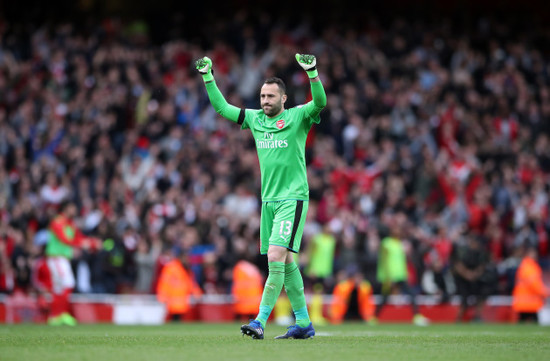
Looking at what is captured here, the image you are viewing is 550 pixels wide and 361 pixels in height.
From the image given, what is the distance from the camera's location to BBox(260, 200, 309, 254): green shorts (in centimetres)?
912

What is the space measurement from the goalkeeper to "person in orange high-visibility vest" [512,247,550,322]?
1110 centimetres

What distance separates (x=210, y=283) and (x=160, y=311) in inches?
49.7

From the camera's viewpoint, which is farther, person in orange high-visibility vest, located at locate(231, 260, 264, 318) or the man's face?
person in orange high-visibility vest, located at locate(231, 260, 264, 318)

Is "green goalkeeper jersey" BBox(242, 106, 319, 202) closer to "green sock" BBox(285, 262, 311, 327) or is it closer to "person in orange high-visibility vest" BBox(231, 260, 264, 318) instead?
"green sock" BBox(285, 262, 311, 327)

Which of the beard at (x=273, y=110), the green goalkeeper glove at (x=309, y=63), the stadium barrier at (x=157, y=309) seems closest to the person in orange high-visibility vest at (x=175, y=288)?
the stadium barrier at (x=157, y=309)

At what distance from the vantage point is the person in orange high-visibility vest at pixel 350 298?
62.3 ft

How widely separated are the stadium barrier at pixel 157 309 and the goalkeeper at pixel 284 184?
381 inches

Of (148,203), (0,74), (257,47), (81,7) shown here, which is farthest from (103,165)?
(81,7)

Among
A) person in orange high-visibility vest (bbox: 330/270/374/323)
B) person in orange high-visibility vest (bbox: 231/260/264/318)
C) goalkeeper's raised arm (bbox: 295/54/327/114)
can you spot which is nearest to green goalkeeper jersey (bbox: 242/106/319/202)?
goalkeeper's raised arm (bbox: 295/54/327/114)

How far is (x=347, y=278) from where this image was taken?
19.5 m

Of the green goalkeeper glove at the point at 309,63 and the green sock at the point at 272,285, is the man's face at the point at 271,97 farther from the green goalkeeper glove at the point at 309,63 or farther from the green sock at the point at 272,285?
the green sock at the point at 272,285

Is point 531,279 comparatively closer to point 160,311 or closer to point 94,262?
point 160,311

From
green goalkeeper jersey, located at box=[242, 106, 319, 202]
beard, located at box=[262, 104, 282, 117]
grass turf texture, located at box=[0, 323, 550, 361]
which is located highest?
beard, located at box=[262, 104, 282, 117]

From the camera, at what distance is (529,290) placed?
64.3 feet
